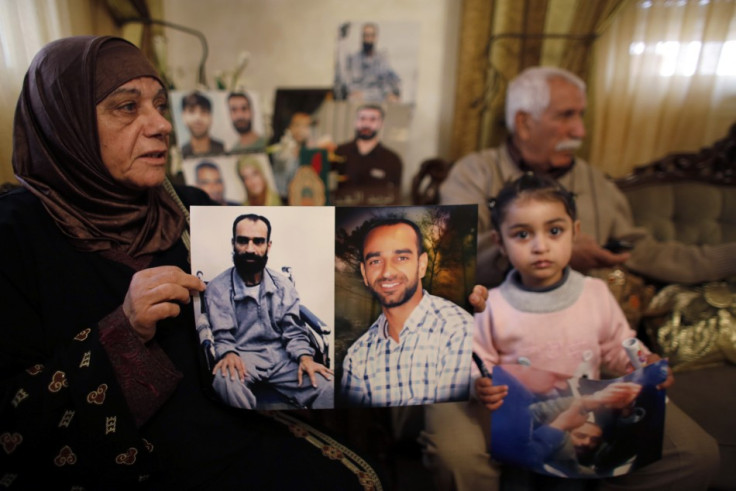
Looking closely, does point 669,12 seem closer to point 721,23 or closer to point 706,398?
point 721,23

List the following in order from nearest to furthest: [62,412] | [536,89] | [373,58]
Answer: [62,412] → [536,89] → [373,58]

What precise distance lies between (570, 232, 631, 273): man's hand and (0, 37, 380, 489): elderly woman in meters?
0.99

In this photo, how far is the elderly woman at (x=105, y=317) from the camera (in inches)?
34.1

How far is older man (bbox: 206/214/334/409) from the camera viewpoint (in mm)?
900

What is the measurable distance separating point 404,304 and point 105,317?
2.04ft

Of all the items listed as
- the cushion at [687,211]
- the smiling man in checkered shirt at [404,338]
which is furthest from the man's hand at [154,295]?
the cushion at [687,211]

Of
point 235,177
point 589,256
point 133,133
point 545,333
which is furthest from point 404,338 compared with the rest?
point 235,177

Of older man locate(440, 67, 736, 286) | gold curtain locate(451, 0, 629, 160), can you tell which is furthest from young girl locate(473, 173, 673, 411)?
gold curtain locate(451, 0, 629, 160)

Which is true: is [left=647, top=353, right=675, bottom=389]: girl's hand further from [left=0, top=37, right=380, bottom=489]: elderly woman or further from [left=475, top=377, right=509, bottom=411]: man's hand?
[left=0, top=37, right=380, bottom=489]: elderly woman

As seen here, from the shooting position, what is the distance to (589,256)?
1.53 m

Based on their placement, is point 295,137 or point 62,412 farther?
point 295,137

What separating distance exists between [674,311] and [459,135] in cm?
131

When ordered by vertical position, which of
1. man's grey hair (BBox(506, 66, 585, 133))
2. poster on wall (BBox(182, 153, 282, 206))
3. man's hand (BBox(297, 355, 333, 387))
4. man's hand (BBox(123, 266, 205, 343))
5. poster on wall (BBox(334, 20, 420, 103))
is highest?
poster on wall (BBox(334, 20, 420, 103))

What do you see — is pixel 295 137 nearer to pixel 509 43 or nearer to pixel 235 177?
pixel 235 177
